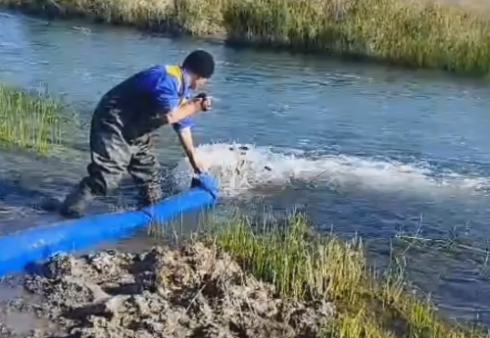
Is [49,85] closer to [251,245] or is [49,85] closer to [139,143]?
[139,143]

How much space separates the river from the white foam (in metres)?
0.02

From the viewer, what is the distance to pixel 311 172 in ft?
34.8

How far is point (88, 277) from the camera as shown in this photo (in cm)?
649

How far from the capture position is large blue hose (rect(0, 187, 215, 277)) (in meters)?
6.63

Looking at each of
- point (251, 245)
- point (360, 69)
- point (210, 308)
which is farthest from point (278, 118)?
point (210, 308)

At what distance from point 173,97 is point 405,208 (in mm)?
3114

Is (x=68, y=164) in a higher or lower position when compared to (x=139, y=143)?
lower

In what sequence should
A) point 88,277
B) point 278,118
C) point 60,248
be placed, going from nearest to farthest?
point 88,277 < point 60,248 < point 278,118

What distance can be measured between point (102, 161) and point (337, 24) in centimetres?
1329

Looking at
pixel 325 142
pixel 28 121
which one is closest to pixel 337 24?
pixel 325 142

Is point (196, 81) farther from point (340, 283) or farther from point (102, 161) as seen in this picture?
point (340, 283)

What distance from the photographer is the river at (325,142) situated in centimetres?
873

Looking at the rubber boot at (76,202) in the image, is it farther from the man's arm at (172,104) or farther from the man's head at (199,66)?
the man's head at (199,66)

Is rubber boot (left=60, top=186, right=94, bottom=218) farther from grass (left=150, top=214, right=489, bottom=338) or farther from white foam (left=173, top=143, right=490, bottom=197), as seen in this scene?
white foam (left=173, top=143, right=490, bottom=197)
